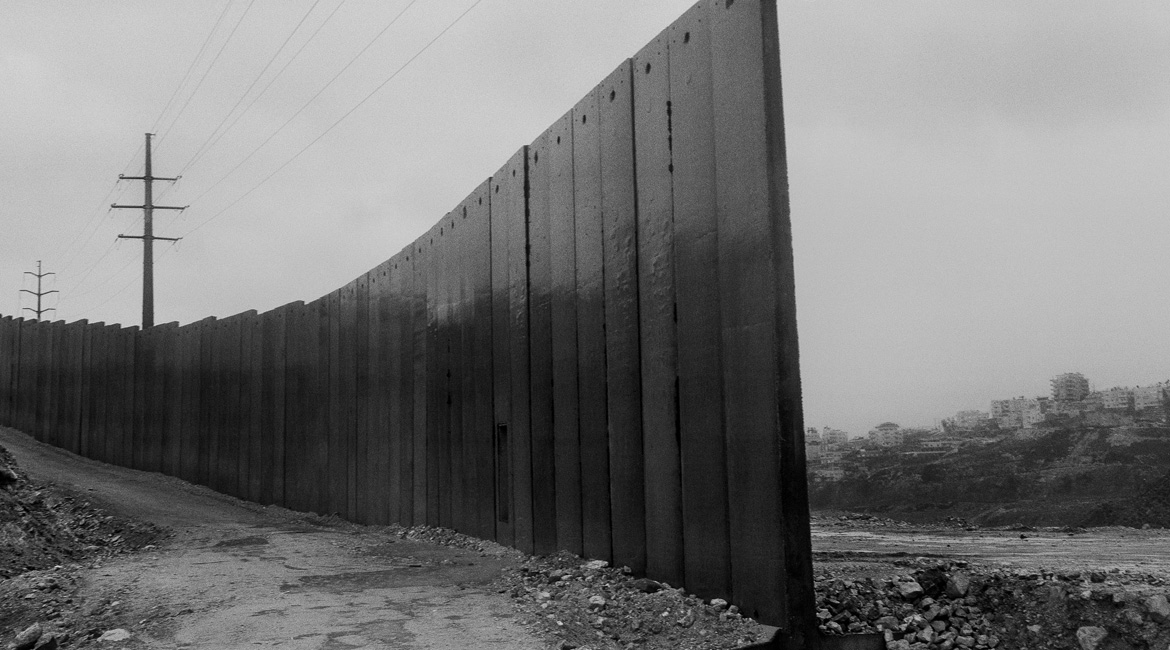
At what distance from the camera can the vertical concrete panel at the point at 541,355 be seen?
7402mm

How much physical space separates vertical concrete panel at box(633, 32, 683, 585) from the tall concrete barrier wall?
2 centimetres

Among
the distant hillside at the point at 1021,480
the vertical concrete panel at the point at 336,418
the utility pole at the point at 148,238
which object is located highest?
the utility pole at the point at 148,238

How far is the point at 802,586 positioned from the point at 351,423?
9.12 metres

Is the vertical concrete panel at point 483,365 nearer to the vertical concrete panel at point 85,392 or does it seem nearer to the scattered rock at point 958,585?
the scattered rock at point 958,585

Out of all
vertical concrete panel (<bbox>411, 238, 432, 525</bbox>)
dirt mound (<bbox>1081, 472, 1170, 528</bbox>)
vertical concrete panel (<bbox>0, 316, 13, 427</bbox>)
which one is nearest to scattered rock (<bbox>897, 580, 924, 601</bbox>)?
vertical concrete panel (<bbox>411, 238, 432, 525</bbox>)

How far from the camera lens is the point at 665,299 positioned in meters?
5.78

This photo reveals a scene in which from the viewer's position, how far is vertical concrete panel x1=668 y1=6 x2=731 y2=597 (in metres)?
5.20

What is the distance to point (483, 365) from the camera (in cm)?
Result: 887

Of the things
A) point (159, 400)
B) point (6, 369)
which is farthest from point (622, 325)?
point (6, 369)

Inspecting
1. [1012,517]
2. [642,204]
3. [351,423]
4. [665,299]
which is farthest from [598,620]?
[1012,517]

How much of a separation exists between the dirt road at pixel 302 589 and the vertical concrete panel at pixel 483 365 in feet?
1.47

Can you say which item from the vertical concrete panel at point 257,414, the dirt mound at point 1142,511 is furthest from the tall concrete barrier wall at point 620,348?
the dirt mound at point 1142,511

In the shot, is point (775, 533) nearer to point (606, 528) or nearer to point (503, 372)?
point (606, 528)

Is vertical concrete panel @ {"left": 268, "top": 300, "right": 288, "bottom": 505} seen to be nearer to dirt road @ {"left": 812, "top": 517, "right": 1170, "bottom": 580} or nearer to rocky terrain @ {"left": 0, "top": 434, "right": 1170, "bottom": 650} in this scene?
rocky terrain @ {"left": 0, "top": 434, "right": 1170, "bottom": 650}
